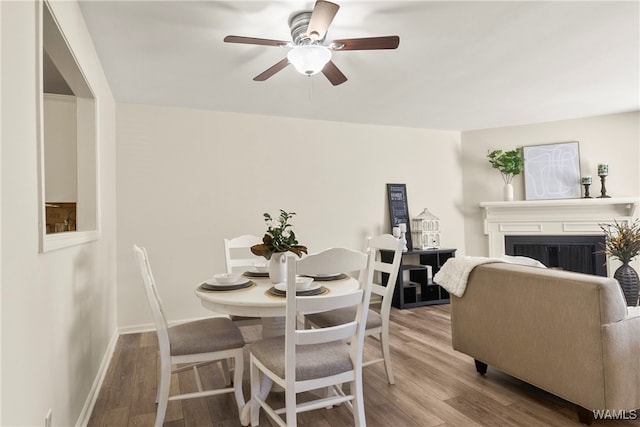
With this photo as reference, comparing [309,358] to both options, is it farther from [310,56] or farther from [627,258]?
[627,258]

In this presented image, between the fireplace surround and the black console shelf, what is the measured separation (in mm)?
859

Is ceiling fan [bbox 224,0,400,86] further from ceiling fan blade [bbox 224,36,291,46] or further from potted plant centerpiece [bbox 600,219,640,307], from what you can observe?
potted plant centerpiece [bbox 600,219,640,307]

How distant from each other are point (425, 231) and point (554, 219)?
1.70 meters

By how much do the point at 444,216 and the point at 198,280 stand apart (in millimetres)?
3436

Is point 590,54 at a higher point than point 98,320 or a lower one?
higher

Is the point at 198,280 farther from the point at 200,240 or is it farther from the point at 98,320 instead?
the point at 98,320

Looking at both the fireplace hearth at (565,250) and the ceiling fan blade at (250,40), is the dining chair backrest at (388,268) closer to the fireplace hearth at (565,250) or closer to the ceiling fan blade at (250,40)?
the ceiling fan blade at (250,40)

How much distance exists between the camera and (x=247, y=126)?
419 centimetres

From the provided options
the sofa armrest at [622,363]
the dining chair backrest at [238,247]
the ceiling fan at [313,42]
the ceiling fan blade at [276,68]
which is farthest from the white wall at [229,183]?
the sofa armrest at [622,363]

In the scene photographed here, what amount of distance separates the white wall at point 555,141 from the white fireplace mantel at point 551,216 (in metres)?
0.16

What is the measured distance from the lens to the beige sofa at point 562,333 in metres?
1.83

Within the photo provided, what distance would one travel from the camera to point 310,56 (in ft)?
7.08

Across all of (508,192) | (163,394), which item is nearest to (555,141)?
(508,192)

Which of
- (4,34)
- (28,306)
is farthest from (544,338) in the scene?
(4,34)
